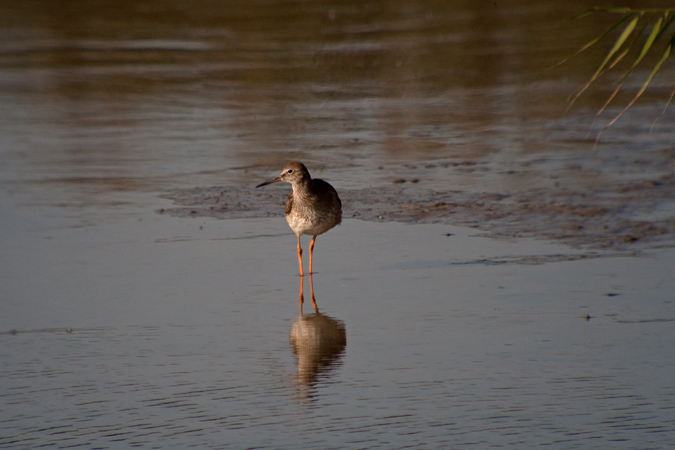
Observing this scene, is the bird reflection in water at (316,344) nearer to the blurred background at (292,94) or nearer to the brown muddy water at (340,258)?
the brown muddy water at (340,258)

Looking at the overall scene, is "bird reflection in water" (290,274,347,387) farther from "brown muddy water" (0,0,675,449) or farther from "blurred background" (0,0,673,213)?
"blurred background" (0,0,673,213)

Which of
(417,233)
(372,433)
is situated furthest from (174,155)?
(372,433)

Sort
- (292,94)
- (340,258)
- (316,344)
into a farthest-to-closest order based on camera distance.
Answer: (292,94)
(340,258)
(316,344)

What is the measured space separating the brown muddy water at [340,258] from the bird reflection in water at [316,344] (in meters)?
0.02

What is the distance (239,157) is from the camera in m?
12.2

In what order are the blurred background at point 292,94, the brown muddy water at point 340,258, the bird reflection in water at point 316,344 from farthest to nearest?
the blurred background at point 292,94
the bird reflection in water at point 316,344
the brown muddy water at point 340,258

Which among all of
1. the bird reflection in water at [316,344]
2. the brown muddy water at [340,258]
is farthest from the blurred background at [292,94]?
the bird reflection in water at [316,344]

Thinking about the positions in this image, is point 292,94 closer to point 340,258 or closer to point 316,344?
point 340,258

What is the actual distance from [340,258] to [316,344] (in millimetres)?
2149

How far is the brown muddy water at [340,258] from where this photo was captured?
5.36 metres

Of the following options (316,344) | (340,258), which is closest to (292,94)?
(340,258)

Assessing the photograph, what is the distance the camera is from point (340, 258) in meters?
8.56

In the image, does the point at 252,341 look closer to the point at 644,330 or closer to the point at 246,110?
the point at 644,330

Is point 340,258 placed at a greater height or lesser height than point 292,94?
lesser
